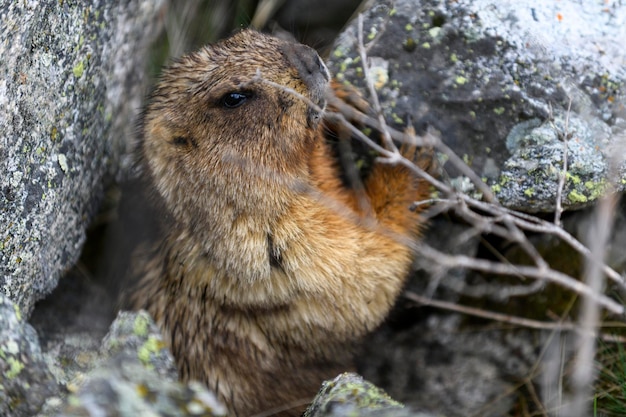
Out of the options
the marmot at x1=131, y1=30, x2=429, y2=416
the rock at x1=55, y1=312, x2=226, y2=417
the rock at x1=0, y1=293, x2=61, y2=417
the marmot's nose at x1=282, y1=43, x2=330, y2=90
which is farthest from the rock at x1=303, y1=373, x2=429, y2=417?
the marmot's nose at x1=282, y1=43, x2=330, y2=90

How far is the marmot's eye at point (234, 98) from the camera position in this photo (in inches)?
157

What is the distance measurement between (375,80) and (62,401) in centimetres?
265

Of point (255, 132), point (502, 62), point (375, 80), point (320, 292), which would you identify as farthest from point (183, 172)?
point (502, 62)

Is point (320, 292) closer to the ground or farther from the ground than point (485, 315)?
farther from the ground

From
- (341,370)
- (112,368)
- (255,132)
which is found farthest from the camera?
(341,370)

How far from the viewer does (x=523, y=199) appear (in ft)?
14.3

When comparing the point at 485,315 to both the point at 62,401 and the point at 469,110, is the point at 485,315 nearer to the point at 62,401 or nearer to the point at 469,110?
the point at 469,110

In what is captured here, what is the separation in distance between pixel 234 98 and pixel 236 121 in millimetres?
127

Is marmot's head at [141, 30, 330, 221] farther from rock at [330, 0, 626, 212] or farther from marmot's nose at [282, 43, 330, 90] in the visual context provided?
rock at [330, 0, 626, 212]

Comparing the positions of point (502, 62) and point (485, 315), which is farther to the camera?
point (485, 315)

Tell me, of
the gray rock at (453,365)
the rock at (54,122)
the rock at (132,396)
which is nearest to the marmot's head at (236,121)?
the rock at (54,122)

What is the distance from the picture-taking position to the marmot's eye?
3.98 metres

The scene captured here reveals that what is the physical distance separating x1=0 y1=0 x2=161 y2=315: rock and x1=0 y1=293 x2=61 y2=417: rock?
591mm

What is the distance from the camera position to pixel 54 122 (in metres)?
4.02
